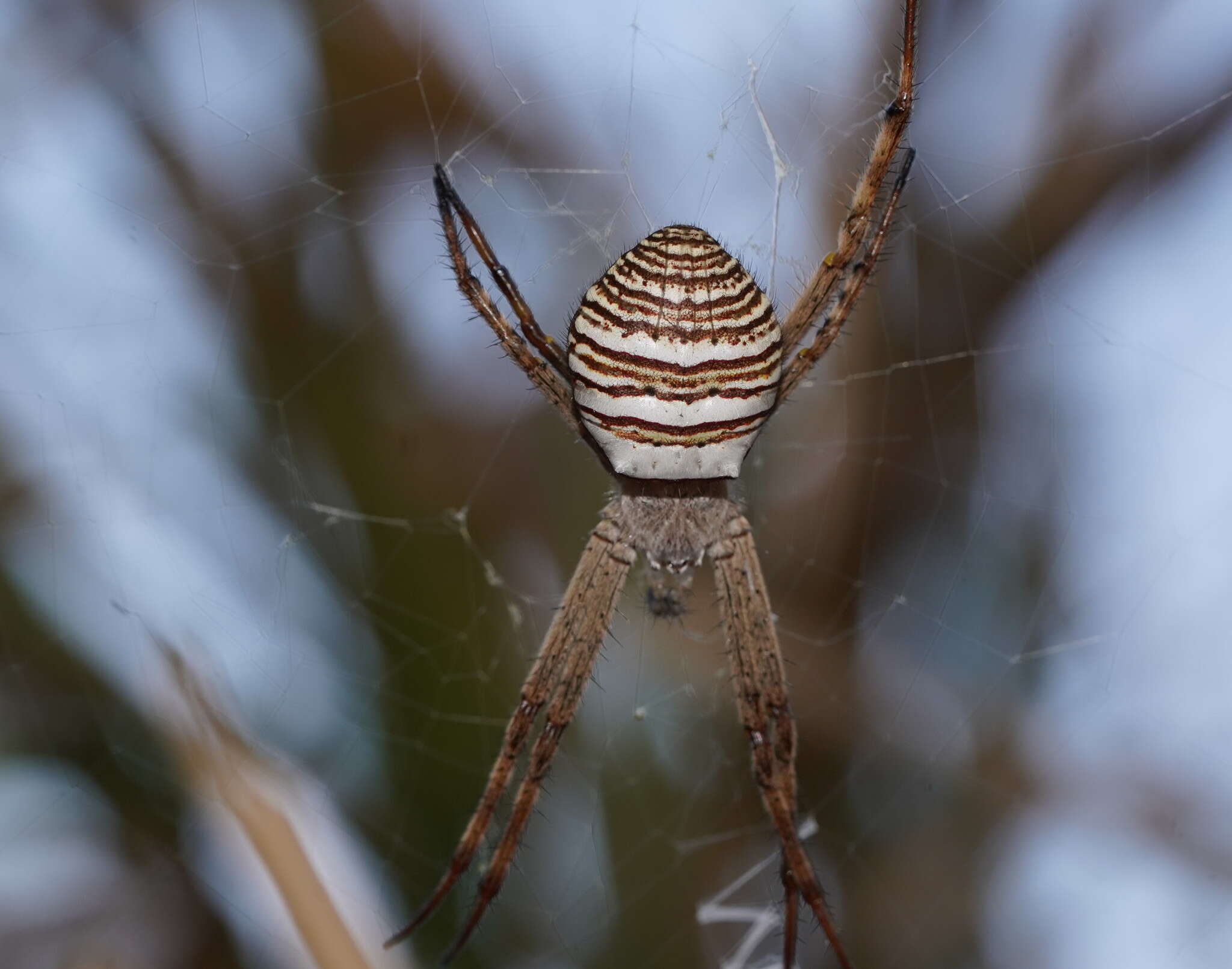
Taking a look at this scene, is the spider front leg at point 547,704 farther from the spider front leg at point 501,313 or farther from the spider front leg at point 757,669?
the spider front leg at point 501,313

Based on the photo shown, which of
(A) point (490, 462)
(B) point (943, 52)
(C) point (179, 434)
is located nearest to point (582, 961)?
(A) point (490, 462)

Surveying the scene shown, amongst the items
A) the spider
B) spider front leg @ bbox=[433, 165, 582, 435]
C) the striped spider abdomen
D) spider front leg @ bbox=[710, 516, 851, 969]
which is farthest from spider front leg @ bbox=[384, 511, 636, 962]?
the striped spider abdomen

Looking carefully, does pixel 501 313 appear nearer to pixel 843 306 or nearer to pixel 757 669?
pixel 843 306

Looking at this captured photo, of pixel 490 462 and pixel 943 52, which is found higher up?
pixel 943 52

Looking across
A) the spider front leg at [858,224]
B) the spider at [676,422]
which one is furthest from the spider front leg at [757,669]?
the spider front leg at [858,224]

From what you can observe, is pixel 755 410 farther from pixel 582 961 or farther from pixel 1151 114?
pixel 582 961

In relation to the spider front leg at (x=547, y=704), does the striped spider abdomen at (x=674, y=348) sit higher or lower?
higher

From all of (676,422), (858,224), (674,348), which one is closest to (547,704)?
(676,422)

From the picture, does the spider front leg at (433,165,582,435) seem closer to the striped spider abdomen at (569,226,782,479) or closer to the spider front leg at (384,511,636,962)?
the striped spider abdomen at (569,226,782,479)
